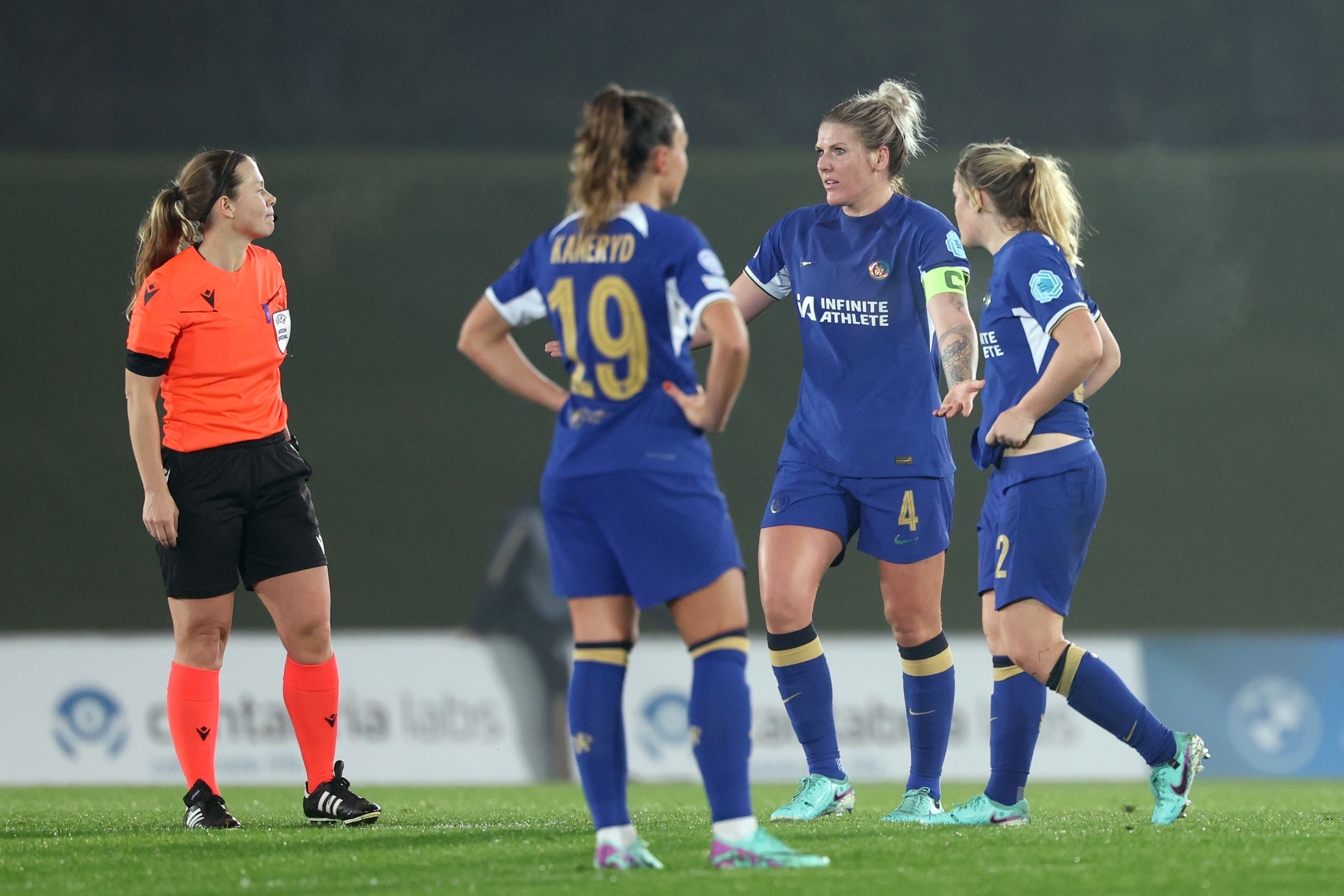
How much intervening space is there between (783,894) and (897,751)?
5805 millimetres

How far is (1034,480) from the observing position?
11.5 ft

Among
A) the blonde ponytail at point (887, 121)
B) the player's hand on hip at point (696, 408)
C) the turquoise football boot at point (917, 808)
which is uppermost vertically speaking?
the blonde ponytail at point (887, 121)

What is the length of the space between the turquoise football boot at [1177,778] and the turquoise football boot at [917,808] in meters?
0.58

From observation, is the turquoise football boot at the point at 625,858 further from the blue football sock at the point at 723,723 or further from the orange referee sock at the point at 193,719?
the orange referee sock at the point at 193,719

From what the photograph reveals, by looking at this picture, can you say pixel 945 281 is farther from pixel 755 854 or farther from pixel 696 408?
pixel 755 854

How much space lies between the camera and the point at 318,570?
12.8ft

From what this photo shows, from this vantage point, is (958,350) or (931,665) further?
(931,665)

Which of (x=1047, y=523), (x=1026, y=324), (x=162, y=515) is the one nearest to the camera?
(x=1047, y=523)

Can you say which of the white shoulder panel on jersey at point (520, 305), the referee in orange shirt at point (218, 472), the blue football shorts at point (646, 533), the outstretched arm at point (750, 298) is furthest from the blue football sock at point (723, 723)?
the outstretched arm at point (750, 298)

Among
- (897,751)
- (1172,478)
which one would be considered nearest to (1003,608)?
(897,751)

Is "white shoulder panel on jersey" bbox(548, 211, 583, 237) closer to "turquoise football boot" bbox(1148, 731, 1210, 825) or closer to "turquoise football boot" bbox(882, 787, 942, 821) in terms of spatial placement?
"turquoise football boot" bbox(882, 787, 942, 821)

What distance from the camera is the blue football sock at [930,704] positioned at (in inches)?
154

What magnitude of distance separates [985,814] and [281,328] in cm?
241

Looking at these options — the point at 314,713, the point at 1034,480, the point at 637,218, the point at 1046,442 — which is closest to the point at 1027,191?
the point at 1046,442
